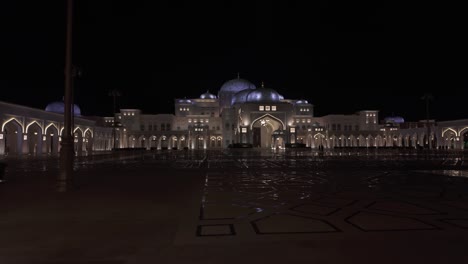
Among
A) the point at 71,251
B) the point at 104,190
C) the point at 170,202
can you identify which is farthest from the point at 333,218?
the point at 104,190

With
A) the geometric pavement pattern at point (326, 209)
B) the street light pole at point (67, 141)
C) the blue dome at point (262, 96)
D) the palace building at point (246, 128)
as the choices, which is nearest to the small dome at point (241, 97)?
the palace building at point (246, 128)

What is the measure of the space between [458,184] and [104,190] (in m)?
12.0

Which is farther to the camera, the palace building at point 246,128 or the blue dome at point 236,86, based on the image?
the blue dome at point 236,86

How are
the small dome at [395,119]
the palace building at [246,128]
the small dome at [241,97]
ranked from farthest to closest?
1. the small dome at [395,119]
2. the small dome at [241,97]
3. the palace building at [246,128]

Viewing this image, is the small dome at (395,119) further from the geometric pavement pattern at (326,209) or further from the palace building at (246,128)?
the geometric pavement pattern at (326,209)

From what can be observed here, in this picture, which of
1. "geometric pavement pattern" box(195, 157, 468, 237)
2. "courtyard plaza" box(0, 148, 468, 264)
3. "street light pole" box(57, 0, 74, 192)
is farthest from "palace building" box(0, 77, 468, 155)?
"courtyard plaza" box(0, 148, 468, 264)

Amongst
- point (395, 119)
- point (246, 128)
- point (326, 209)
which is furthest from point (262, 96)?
point (326, 209)

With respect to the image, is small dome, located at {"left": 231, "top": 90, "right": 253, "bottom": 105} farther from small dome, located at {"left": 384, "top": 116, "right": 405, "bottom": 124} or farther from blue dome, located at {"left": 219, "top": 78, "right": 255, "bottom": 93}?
small dome, located at {"left": 384, "top": 116, "right": 405, "bottom": 124}

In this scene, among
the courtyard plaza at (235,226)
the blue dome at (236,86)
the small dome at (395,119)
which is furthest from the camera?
the small dome at (395,119)

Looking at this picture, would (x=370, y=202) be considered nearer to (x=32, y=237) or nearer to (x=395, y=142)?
(x=32, y=237)

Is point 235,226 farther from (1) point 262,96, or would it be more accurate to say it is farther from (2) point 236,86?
(2) point 236,86

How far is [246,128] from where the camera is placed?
8269cm

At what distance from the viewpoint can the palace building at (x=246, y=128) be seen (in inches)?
3226

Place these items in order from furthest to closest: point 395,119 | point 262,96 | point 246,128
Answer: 1. point 395,119
2. point 262,96
3. point 246,128
